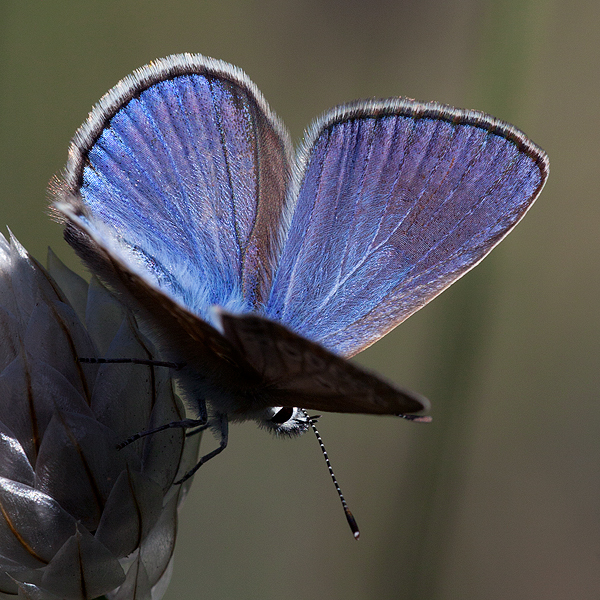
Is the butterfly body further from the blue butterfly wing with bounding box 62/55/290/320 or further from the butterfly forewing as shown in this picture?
the butterfly forewing

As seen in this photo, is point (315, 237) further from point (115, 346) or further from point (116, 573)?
point (116, 573)

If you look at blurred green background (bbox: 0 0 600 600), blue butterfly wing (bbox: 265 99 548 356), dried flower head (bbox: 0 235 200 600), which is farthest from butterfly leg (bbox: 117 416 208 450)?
blurred green background (bbox: 0 0 600 600)

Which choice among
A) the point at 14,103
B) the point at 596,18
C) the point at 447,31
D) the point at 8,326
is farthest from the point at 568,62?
the point at 8,326

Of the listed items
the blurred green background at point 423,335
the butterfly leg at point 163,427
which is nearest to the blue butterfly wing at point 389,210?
the butterfly leg at point 163,427

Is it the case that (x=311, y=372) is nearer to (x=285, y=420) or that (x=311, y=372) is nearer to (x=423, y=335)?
(x=285, y=420)

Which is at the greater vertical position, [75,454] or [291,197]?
[291,197]

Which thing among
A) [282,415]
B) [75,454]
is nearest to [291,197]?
[282,415]
